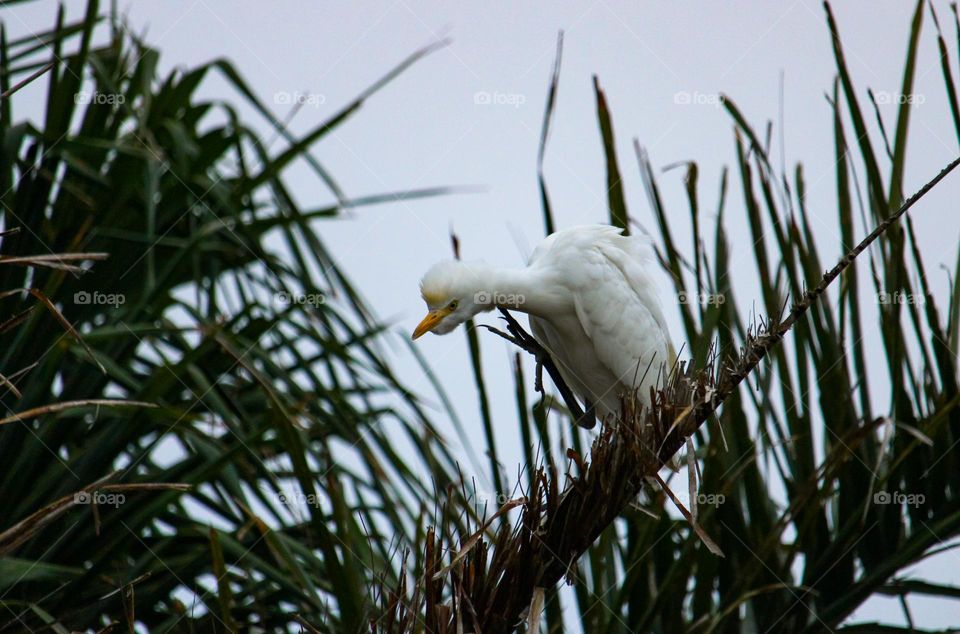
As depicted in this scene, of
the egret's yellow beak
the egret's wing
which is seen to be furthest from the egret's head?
the egret's wing

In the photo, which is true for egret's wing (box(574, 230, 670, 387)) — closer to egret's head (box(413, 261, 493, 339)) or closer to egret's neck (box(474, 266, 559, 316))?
egret's neck (box(474, 266, 559, 316))

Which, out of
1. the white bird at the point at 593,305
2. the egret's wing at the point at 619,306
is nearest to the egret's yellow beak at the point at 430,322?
the white bird at the point at 593,305

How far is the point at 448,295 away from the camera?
7.92ft

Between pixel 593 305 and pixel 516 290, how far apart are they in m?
0.28

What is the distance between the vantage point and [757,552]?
1766 millimetres

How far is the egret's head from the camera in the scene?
241 cm

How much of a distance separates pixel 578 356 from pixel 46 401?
5.07 ft

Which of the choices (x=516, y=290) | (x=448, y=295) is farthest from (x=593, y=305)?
(x=448, y=295)

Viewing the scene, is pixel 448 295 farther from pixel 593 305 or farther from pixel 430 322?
pixel 593 305

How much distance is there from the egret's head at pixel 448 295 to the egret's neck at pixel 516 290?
0.02 m

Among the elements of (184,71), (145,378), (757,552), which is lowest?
(757,552)

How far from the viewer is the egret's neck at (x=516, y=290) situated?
2.51m

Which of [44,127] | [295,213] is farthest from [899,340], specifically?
Result: [44,127]

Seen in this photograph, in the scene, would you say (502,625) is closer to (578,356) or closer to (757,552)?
(757,552)
